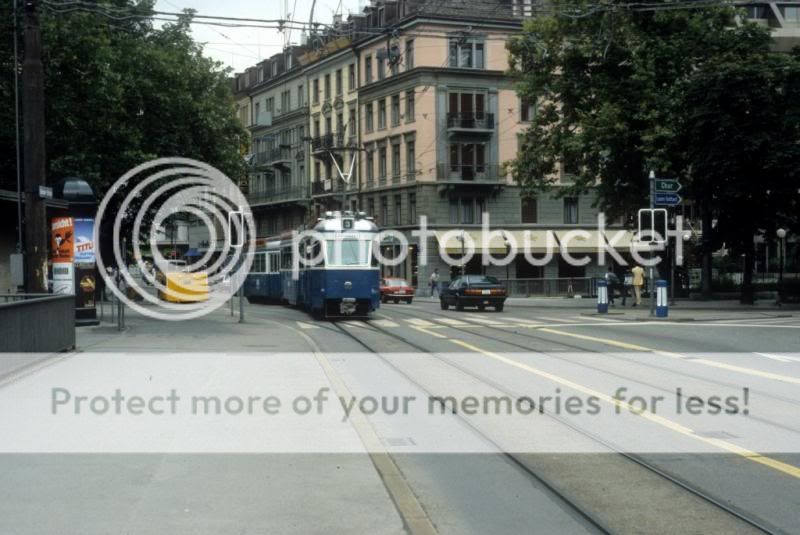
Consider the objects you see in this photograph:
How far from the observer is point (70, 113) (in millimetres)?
27281

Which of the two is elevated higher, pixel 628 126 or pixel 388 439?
pixel 628 126

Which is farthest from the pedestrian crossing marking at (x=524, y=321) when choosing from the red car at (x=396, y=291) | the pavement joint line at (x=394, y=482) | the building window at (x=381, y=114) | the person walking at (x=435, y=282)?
the building window at (x=381, y=114)

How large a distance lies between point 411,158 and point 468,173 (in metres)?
3.80

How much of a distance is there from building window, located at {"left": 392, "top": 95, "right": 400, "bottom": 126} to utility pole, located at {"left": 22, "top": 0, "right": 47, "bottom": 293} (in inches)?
1933

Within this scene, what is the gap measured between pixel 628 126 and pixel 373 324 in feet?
50.5

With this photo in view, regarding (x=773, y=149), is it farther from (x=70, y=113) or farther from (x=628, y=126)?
(x=70, y=113)

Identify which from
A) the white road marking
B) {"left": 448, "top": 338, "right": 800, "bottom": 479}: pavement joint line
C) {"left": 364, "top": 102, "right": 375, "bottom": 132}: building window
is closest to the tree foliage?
{"left": 448, "top": 338, "right": 800, "bottom": 479}: pavement joint line

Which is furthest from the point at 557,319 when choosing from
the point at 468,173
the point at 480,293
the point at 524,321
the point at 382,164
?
the point at 382,164

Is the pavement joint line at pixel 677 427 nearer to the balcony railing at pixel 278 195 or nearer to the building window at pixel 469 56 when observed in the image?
the building window at pixel 469 56

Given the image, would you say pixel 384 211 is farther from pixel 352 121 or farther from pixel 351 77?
pixel 351 77

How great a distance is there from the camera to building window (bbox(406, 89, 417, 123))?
65000 mm

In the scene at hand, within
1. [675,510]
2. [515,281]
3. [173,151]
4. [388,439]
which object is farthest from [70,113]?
[515,281]

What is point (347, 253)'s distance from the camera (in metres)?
31.8

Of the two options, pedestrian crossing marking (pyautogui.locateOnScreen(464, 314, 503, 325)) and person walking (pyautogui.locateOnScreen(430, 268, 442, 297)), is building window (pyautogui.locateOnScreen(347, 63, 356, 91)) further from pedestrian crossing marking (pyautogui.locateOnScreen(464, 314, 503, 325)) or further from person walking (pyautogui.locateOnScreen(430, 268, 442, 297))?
pedestrian crossing marking (pyautogui.locateOnScreen(464, 314, 503, 325))
